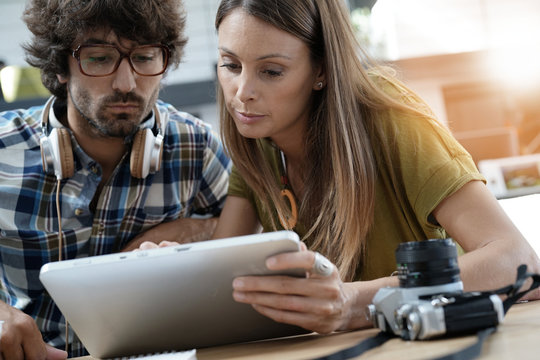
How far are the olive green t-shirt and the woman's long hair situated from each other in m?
0.03

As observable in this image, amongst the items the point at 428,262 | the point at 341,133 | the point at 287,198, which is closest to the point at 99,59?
the point at 287,198

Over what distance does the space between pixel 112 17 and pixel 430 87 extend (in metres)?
3.08

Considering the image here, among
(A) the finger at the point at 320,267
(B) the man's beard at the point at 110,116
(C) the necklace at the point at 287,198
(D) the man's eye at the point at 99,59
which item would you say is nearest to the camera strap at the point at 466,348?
(A) the finger at the point at 320,267

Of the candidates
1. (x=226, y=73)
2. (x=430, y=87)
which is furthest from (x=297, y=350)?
(x=430, y=87)

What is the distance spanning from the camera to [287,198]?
1625 mm

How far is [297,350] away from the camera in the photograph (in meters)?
0.91

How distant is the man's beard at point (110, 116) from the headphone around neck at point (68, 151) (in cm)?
4

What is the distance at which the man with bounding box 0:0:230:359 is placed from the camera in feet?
5.80

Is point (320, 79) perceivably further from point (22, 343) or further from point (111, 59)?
point (22, 343)

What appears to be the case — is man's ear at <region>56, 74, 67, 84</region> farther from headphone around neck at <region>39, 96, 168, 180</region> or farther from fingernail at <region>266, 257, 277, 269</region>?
fingernail at <region>266, 257, 277, 269</region>

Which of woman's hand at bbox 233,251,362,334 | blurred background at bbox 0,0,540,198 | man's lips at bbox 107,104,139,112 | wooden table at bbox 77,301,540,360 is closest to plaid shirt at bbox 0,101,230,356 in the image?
man's lips at bbox 107,104,139,112

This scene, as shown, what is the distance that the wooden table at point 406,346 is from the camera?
730mm

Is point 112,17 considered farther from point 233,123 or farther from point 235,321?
point 235,321

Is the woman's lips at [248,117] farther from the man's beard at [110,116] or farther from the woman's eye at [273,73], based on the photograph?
the man's beard at [110,116]
